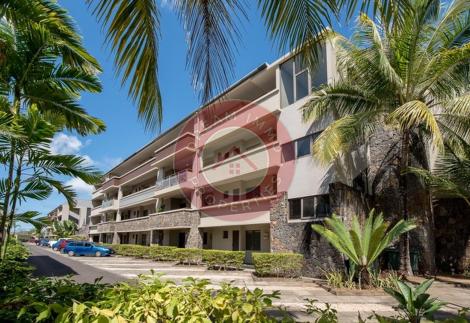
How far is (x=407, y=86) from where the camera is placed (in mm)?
13773

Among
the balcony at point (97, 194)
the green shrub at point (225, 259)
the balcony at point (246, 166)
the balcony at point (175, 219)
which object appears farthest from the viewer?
the balcony at point (97, 194)

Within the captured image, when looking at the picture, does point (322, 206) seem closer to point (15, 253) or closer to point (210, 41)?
point (15, 253)

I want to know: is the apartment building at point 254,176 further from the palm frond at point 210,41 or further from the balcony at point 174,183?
the palm frond at point 210,41

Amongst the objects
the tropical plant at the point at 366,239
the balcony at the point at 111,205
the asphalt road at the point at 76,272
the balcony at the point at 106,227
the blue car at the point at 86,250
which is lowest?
the asphalt road at the point at 76,272

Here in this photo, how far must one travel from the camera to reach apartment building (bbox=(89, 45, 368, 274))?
56.9 feet

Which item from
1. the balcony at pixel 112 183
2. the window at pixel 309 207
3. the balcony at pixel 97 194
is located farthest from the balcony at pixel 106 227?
the window at pixel 309 207

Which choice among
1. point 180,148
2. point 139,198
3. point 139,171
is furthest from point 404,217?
point 139,171

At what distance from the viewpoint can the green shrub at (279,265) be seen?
53.2 feet

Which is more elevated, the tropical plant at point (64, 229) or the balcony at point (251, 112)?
the balcony at point (251, 112)

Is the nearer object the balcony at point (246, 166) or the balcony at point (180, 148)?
Result: the balcony at point (246, 166)

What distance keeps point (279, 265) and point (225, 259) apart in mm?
4926

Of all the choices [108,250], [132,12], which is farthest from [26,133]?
[108,250]

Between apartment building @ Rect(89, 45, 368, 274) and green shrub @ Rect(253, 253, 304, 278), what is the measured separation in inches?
34.9

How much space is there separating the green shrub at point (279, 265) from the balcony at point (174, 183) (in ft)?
41.7
